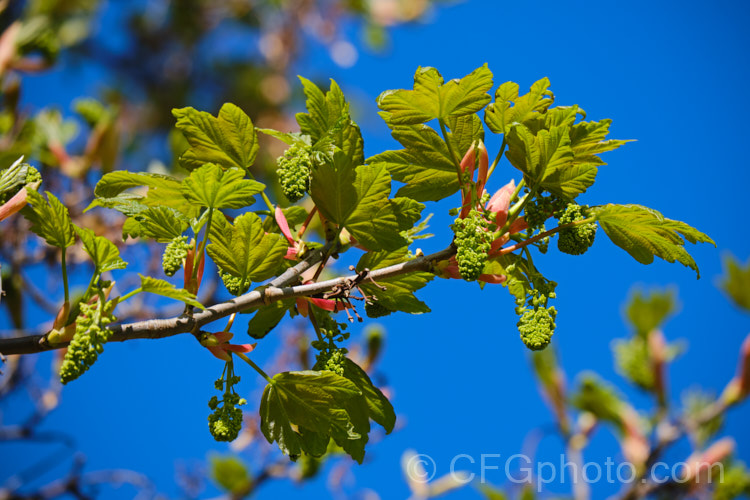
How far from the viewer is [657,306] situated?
10.3ft

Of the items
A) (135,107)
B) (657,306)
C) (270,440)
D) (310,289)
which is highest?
(135,107)

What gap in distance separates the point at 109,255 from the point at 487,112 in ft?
1.94

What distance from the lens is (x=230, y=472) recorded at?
98.2 inches

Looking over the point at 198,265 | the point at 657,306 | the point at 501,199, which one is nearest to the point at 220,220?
the point at 198,265

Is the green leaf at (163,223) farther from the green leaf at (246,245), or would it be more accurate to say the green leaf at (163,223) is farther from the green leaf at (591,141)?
the green leaf at (591,141)

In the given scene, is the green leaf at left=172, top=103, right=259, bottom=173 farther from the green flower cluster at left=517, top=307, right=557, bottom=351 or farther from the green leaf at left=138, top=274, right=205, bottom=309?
the green flower cluster at left=517, top=307, right=557, bottom=351

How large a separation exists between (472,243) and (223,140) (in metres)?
0.44

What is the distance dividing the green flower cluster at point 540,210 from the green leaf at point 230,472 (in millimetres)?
1948

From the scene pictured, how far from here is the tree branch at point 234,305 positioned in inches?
31.8

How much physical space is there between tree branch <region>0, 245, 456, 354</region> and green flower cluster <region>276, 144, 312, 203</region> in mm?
115

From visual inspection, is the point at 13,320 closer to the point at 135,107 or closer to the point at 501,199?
the point at 501,199

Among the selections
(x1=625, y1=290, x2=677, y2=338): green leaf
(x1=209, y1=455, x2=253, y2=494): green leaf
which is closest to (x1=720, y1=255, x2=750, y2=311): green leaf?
(x1=625, y1=290, x2=677, y2=338): green leaf

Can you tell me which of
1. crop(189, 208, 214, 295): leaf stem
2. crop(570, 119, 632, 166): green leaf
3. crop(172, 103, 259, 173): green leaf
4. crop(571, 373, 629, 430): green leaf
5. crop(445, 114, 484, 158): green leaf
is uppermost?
crop(571, 373, 629, 430): green leaf

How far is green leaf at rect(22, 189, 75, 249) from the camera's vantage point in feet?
2.79
